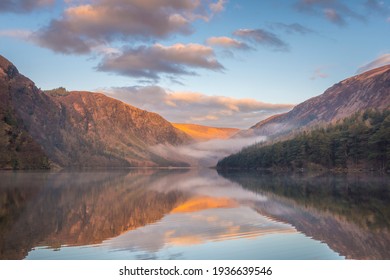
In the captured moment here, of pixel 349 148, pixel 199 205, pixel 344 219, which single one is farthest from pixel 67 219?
pixel 349 148

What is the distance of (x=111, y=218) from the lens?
33.1 meters

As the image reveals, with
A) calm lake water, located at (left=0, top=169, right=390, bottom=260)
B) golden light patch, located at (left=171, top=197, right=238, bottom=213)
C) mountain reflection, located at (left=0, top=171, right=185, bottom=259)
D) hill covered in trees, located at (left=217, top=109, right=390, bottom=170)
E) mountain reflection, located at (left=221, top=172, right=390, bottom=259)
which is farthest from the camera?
hill covered in trees, located at (left=217, top=109, right=390, bottom=170)

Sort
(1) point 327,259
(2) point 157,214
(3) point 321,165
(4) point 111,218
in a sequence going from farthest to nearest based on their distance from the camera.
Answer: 1. (3) point 321,165
2. (2) point 157,214
3. (4) point 111,218
4. (1) point 327,259

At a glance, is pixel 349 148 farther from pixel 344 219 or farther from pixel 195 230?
pixel 195 230

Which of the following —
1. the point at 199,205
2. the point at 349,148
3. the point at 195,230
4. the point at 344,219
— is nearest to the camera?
the point at 195,230

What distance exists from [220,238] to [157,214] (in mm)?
12122

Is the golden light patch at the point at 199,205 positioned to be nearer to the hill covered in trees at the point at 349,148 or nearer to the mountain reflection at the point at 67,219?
the mountain reflection at the point at 67,219

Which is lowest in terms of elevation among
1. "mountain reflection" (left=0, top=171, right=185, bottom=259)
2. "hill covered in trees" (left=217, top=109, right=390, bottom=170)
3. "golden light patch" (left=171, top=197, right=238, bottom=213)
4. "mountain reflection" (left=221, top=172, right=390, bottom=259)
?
"mountain reflection" (left=221, top=172, right=390, bottom=259)

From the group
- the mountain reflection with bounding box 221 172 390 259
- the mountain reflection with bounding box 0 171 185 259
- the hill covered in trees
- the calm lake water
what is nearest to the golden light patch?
the calm lake water

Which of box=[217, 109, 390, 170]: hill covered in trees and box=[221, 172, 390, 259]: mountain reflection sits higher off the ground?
box=[217, 109, 390, 170]: hill covered in trees

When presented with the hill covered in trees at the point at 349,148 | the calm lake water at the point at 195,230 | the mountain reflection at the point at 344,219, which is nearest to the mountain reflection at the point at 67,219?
the calm lake water at the point at 195,230

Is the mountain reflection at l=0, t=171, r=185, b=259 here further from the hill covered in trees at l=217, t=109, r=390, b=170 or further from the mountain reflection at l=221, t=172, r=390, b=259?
the hill covered in trees at l=217, t=109, r=390, b=170
